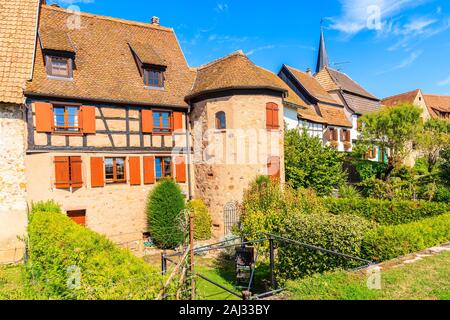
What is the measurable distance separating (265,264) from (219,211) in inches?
192

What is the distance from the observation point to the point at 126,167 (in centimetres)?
1633

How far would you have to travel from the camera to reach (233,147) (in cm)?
1677

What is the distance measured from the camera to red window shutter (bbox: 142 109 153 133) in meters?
16.6

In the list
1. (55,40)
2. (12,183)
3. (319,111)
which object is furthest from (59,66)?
(319,111)

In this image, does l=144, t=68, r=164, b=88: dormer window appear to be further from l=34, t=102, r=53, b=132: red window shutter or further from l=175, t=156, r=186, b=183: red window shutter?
l=34, t=102, r=53, b=132: red window shutter

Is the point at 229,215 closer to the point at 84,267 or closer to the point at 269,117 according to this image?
the point at 269,117

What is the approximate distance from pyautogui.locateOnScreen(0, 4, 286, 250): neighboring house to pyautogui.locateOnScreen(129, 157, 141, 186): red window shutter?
50 millimetres

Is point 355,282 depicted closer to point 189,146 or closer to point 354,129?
point 189,146

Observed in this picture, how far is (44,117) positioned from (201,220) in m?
8.71

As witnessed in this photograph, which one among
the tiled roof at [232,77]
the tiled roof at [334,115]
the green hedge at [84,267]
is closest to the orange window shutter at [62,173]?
the green hedge at [84,267]

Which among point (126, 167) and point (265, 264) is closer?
point (265, 264)

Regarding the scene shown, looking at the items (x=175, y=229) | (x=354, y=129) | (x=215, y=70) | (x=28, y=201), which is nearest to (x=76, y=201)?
(x=28, y=201)

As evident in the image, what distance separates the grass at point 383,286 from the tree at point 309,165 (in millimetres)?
13430

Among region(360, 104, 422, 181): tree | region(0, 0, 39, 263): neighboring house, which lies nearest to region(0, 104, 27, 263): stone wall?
region(0, 0, 39, 263): neighboring house
